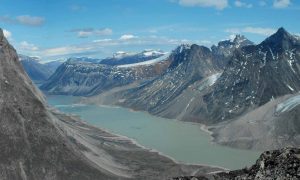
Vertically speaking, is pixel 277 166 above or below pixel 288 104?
above

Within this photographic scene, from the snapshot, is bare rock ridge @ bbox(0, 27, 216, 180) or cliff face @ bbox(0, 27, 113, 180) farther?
bare rock ridge @ bbox(0, 27, 216, 180)

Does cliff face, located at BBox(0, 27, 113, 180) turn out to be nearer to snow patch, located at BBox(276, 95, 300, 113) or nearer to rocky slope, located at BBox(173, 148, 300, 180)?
snow patch, located at BBox(276, 95, 300, 113)

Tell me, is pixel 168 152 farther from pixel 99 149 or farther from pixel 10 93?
pixel 10 93

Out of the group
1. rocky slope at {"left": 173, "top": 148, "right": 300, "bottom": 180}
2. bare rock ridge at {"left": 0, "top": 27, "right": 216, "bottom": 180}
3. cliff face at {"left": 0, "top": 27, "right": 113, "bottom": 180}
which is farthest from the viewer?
bare rock ridge at {"left": 0, "top": 27, "right": 216, "bottom": 180}

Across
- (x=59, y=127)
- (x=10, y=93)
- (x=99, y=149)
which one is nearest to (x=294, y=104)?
(x=99, y=149)

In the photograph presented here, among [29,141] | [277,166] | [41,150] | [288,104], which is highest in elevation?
[277,166]

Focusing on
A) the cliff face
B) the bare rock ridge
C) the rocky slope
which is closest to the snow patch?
the bare rock ridge

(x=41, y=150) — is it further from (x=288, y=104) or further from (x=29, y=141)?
(x=288, y=104)

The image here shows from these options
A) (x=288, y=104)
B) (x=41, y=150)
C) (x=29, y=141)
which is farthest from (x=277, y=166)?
(x=288, y=104)
